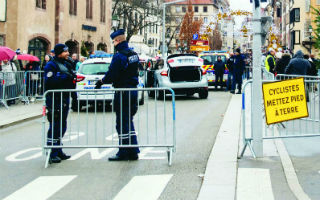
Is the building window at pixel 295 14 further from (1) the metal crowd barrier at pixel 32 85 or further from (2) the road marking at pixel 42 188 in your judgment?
(2) the road marking at pixel 42 188

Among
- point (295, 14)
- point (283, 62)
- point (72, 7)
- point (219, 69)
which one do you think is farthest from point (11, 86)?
point (295, 14)

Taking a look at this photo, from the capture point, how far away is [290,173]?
7461 millimetres

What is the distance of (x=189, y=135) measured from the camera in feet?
37.8

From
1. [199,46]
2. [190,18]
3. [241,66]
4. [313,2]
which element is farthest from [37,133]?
[190,18]

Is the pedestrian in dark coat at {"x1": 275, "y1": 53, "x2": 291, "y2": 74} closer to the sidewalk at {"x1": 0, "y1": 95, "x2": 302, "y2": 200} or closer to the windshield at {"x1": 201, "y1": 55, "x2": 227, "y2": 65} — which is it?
the windshield at {"x1": 201, "y1": 55, "x2": 227, "y2": 65}

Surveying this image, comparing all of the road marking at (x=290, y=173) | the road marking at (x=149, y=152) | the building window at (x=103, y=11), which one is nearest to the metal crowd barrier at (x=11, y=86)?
the road marking at (x=149, y=152)

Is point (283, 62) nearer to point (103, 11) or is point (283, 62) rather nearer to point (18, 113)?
point (18, 113)

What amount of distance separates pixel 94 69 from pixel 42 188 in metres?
10.7

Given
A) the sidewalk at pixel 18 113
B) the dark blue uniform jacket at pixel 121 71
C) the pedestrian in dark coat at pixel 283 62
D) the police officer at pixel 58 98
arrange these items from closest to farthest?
1. the dark blue uniform jacket at pixel 121 71
2. the police officer at pixel 58 98
3. the sidewalk at pixel 18 113
4. the pedestrian in dark coat at pixel 283 62

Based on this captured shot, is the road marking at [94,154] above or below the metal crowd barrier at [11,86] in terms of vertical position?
below

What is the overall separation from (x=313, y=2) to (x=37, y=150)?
58086 millimetres

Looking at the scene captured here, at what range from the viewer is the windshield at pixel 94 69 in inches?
675

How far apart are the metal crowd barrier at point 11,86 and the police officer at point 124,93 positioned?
9.60 m

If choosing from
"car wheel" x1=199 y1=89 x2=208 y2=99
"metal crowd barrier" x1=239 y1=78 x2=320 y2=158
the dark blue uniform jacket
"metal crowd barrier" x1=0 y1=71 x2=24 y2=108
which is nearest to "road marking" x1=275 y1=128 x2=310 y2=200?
"metal crowd barrier" x1=239 y1=78 x2=320 y2=158
